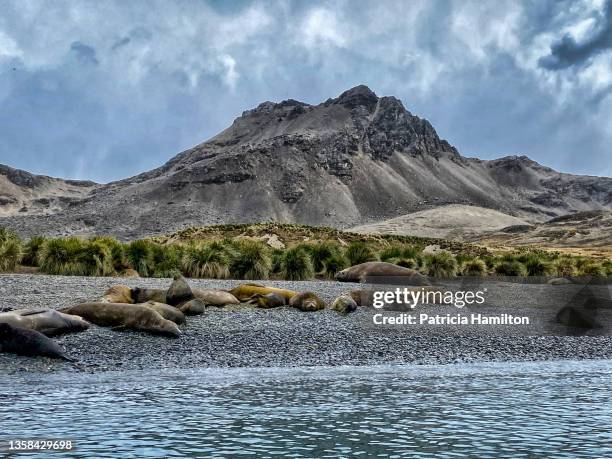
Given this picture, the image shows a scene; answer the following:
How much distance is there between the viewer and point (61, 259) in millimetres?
31688

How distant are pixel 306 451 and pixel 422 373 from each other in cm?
645

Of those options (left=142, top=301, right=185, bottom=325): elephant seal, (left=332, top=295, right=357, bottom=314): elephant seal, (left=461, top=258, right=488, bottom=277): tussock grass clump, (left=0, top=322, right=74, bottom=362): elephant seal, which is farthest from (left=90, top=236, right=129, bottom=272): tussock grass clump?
(left=461, top=258, right=488, bottom=277): tussock grass clump

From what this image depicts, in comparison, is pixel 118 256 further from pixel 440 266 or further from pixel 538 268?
pixel 538 268

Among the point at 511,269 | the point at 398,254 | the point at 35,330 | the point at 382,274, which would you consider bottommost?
the point at 35,330

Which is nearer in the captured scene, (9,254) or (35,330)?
(35,330)

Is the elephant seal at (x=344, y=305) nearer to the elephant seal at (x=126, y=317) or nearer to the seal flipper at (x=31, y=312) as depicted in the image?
the elephant seal at (x=126, y=317)

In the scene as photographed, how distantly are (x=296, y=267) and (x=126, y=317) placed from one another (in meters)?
20.0

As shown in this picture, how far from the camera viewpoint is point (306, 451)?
8.07 metres

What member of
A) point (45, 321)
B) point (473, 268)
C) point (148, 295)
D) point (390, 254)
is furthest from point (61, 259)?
point (473, 268)

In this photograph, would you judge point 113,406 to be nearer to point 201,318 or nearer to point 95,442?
point 95,442

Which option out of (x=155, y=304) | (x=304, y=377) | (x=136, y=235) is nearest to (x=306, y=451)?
(x=304, y=377)

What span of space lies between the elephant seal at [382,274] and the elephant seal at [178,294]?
47.6ft

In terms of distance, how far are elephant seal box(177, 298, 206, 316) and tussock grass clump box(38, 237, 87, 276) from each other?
559 inches

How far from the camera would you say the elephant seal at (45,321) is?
15.1 meters
